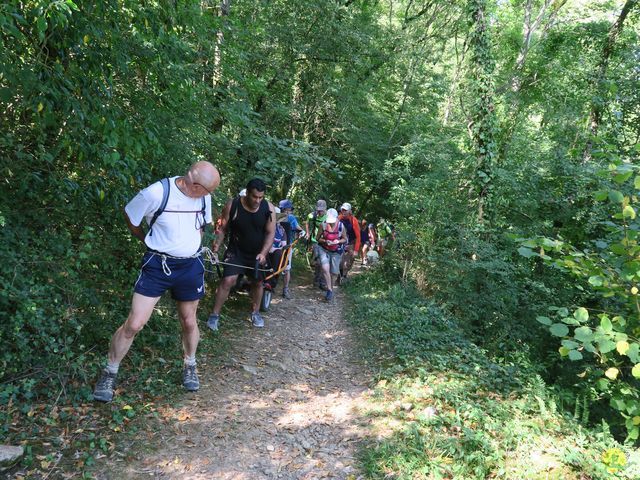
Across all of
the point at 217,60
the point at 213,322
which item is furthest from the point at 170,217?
the point at 217,60

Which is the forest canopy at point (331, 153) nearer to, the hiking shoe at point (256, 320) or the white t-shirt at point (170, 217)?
the white t-shirt at point (170, 217)

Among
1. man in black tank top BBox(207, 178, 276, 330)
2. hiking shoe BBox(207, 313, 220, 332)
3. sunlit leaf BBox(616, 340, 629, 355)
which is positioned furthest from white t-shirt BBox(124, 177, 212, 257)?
sunlit leaf BBox(616, 340, 629, 355)

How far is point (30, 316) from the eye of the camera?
3.65m

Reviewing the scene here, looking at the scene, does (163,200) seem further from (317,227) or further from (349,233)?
(349,233)

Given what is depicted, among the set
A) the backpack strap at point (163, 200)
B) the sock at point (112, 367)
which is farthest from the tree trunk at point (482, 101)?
the sock at point (112, 367)

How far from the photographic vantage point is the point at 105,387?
12.1ft

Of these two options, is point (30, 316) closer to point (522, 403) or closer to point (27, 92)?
point (27, 92)

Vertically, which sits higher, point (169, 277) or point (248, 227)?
point (248, 227)

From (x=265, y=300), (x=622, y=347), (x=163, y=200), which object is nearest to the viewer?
(x=622, y=347)

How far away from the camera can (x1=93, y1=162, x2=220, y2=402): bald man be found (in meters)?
3.65

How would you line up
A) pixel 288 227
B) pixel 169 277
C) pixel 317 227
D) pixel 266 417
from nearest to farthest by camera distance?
pixel 169 277 → pixel 266 417 → pixel 288 227 → pixel 317 227

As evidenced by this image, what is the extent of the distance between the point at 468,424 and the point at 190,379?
2759 millimetres

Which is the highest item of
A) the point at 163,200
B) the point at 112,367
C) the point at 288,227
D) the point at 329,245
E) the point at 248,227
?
the point at 163,200

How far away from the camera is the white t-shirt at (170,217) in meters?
3.65
